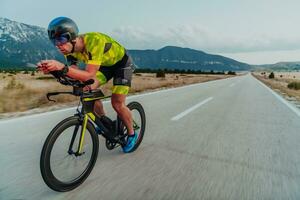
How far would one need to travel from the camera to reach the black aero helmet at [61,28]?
3395 millimetres

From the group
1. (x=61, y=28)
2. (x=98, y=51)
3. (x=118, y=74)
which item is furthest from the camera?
(x=118, y=74)

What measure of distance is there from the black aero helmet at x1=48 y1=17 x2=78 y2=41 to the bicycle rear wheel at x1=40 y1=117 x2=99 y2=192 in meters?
0.87

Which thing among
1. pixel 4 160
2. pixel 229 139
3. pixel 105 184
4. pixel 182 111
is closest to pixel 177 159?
pixel 105 184

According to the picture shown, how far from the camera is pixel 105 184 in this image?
3.67 metres

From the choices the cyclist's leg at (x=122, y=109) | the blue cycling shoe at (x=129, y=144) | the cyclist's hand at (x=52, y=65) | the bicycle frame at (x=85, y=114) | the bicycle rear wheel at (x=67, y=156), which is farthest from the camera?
the blue cycling shoe at (x=129, y=144)

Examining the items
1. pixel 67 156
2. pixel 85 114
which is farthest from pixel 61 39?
pixel 67 156

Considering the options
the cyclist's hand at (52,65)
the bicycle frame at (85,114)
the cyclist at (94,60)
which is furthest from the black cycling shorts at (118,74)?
the cyclist's hand at (52,65)

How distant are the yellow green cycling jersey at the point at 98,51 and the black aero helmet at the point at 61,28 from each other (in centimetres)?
30

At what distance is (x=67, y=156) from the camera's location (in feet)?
12.2

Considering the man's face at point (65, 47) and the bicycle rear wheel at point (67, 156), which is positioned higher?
the man's face at point (65, 47)

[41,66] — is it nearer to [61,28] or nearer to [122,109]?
[61,28]

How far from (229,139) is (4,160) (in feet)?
12.8

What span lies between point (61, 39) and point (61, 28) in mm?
134

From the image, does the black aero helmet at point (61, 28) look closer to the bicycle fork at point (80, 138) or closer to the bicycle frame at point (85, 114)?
the bicycle frame at point (85, 114)
